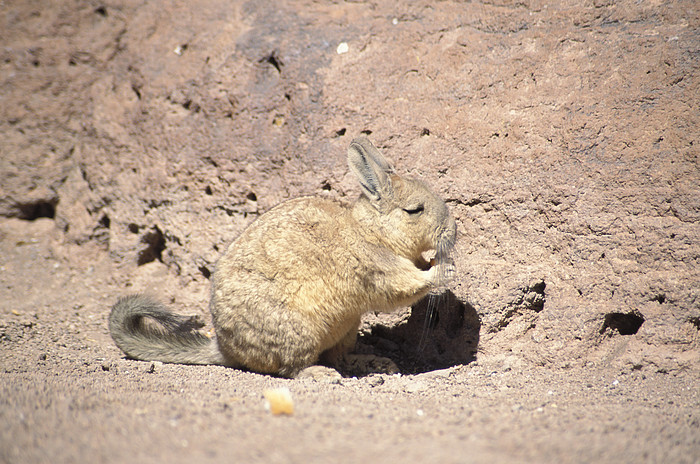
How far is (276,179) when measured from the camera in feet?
18.4

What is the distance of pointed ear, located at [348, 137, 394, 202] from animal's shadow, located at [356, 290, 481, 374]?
43.0 inches

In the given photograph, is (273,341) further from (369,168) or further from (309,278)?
(369,168)

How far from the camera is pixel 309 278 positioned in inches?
180

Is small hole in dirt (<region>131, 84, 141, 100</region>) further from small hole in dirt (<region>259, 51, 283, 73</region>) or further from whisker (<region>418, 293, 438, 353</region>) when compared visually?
whisker (<region>418, 293, 438, 353</region>)

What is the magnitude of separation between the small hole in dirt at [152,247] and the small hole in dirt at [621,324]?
4.53m

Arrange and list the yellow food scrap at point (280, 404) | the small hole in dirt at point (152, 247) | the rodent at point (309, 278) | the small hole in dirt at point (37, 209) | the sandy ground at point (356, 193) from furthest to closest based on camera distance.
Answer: the small hole in dirt at point (37, 209), the small hole in dirt at point (152, 247), the rodent at point (309, 278), the yellow food scrap at point (280, 404), the sandy ground at point (356, 193)

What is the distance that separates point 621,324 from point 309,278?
2.56 metres

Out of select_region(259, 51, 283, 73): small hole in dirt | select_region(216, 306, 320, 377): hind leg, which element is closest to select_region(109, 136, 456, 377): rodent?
select_region(216, 306, 320, 377): hind leg

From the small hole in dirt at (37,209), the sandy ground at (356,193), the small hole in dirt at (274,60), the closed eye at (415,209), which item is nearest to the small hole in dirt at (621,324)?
the sandy ground at (356,193)

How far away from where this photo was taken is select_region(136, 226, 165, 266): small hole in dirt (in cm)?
609

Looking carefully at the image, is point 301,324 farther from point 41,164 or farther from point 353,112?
point 41,164

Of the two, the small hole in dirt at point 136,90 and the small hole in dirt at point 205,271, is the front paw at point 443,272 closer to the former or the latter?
the small hole in dirt at point 205,271

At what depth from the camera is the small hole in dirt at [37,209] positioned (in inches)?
260

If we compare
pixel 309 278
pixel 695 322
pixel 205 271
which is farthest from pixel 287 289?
pixel 695 322
